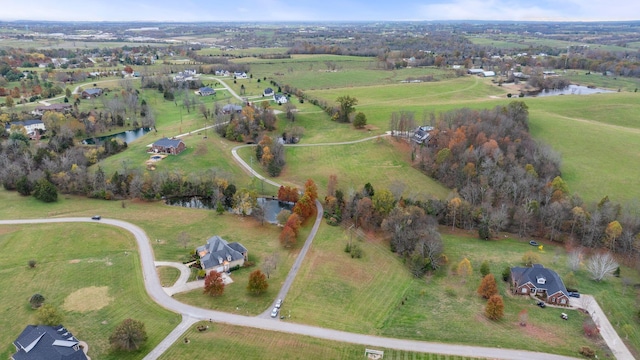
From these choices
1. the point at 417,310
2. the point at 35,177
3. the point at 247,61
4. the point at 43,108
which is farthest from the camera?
the point at 247,61

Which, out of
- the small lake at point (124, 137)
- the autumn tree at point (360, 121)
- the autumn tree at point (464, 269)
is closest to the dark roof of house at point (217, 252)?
the autumn tree at point (464, 269)

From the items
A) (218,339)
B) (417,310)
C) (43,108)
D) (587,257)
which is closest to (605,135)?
(587,257)

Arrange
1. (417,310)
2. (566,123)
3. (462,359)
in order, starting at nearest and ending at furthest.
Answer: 1. (462,359)
2. (417,310)
3. (566,123)

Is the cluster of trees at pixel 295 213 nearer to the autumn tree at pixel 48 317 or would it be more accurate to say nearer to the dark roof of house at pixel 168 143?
the autumn tree at pixel 48 317

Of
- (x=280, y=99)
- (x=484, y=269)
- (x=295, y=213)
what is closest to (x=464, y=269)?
(x=484, y=269)

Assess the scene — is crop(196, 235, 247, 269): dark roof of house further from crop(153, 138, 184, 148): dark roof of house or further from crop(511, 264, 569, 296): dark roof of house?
crop(153, 138, 184, 148): dark roof of house

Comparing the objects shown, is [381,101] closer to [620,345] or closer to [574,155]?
[574,155]
